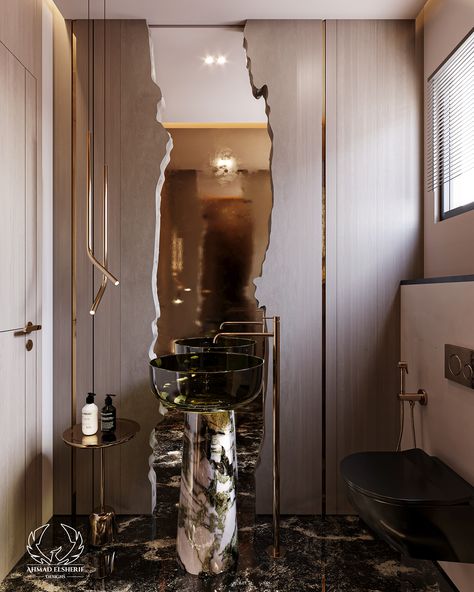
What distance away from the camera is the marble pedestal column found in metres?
1.61

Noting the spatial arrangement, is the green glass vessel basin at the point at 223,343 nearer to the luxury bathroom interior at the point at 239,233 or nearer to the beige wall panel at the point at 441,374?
the luxury bathroom interior at the point at 239,233

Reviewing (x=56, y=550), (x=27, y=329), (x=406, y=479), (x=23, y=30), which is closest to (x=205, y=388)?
(x=406, y=479)

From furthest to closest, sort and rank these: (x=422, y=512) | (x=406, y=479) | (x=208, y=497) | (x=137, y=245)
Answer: (x=137, y=245) < (x=208, y=497) < (x=406, y=479) < (x=422, y=512)

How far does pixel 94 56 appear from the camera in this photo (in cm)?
207

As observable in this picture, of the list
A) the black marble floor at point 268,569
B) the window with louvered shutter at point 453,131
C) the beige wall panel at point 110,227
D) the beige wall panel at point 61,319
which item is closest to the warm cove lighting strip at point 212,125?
the beige wall panel at point 110,227

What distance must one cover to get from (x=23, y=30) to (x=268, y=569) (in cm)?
252

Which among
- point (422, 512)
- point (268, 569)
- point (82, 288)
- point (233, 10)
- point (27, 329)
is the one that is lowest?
point (268, 569)

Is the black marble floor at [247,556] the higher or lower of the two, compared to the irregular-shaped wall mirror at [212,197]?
lower

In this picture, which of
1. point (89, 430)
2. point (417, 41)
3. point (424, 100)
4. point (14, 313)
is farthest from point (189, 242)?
point (417, 41)

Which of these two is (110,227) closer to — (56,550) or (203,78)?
(203,78)

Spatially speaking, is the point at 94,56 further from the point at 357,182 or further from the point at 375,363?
the point at 375,363

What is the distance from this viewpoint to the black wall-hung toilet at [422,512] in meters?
1.26

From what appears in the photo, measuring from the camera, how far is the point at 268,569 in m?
1.68

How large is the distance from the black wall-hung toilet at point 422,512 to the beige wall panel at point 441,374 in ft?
0.61
